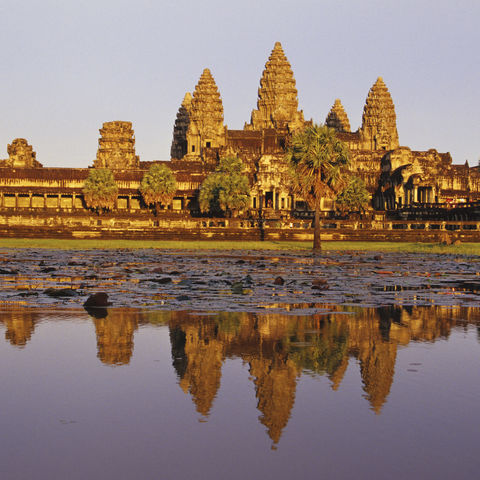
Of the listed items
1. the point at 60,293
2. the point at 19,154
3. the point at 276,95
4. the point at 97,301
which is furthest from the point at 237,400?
the point at 276,95

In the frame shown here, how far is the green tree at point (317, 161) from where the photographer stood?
171 ft

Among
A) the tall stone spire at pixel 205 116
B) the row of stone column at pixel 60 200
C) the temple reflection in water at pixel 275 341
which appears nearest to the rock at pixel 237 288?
the temple reflection in water at pixel 275 341

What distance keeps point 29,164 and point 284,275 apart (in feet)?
425

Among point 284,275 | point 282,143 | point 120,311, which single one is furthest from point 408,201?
point 120,311

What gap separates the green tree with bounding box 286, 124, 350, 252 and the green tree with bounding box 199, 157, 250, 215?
4365cm

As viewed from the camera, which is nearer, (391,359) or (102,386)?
(102,386)

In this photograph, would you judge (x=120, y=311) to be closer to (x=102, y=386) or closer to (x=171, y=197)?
(x=102, y=386)

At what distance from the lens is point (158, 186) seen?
112188mm

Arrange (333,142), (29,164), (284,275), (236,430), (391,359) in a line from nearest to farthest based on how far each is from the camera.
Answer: (236,430), (391,359), (284,275), (333,142), (29,164)

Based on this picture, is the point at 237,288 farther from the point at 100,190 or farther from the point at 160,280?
the point at 100,190

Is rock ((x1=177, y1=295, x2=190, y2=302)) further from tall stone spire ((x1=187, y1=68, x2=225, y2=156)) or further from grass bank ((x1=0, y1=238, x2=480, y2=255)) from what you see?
tall stone spire ((x1=187, y1=68, x2=225, y2=156))

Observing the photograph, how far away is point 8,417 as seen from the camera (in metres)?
7.37

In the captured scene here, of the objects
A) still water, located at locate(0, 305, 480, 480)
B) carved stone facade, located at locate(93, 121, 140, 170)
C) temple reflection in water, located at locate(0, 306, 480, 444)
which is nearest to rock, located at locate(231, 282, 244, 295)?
temple reflection in water, located at locate(0, 306, 480, 444)

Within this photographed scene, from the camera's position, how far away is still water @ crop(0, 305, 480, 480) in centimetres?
615
